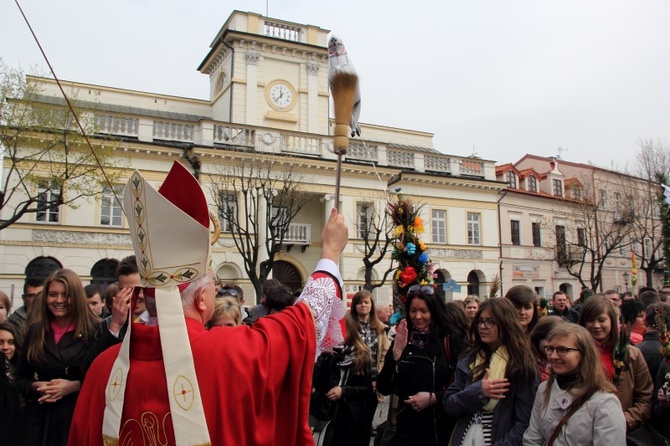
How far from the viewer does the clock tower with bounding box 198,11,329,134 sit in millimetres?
27156

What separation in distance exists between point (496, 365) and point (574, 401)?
2.14ft

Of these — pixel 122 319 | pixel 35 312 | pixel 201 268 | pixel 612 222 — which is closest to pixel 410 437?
pixel 122 319

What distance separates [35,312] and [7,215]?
776 inches

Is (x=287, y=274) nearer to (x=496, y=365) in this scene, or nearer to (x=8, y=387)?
(x=8, y=387)

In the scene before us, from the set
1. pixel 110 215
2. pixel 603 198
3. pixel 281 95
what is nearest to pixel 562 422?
pixel 110 215

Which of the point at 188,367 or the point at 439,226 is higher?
the point at 439,226

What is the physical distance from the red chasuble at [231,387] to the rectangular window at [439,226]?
1102 inches

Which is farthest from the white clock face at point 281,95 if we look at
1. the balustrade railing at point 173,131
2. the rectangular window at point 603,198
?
the rectangular window at point 603,198

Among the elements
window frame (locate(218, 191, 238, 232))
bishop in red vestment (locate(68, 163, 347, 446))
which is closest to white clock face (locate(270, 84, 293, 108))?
window frame (locate(218, 191, 238, 232))

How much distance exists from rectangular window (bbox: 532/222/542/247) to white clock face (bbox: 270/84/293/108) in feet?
56.6

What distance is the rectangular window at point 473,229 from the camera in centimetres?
3120

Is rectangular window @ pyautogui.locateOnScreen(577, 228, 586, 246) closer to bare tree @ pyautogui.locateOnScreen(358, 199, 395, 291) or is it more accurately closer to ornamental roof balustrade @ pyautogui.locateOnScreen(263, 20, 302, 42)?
bare tree @ pyautogui.locateOnScreen(358, 199, 395, 291)

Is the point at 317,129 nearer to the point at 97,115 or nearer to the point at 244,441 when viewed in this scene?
the point at 97,115

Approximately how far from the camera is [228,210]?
22578 mm
